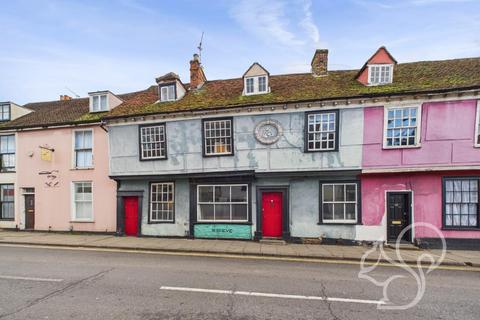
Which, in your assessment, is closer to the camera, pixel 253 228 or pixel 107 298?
pixel 107 298

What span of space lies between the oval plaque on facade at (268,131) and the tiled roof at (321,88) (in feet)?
3.35

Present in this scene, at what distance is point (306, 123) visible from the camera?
11.4 m

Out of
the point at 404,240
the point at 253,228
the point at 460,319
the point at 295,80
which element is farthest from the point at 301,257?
the point at 295,80

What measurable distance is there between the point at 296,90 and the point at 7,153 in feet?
59.4

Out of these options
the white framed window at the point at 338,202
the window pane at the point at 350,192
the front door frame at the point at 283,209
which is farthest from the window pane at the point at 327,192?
the front door frame at the point at 283,209

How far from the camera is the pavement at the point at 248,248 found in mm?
8820

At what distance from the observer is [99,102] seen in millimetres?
14938

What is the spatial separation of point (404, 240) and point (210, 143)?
10.00 meters

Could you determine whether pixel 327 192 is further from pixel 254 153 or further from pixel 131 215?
pixel 131 215

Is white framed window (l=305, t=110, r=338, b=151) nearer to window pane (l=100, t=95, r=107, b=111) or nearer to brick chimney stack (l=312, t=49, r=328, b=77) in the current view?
brick chimney stack (l=312, t=49, r=328, b=77)

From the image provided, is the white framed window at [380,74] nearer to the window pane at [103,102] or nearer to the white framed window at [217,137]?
the white framed window at [217,137]

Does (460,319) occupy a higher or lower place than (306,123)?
lower

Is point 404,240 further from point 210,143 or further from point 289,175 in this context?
point 210,143

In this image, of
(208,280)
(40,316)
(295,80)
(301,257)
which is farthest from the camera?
(295,80)
